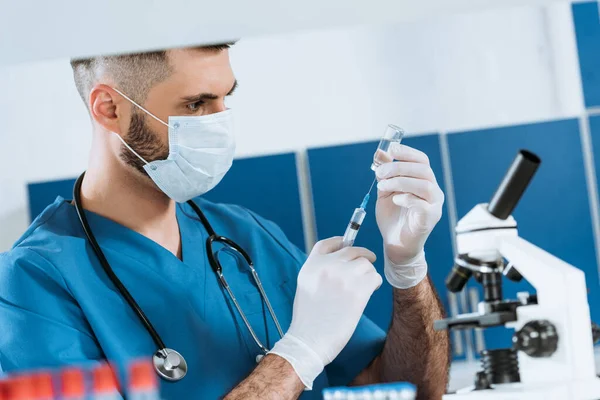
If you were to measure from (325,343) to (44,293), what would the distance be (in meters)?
0.39

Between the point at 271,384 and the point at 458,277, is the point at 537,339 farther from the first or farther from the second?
the point at 271,384

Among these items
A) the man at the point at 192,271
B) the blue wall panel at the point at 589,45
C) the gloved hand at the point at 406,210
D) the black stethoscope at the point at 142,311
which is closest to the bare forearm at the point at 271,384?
the man at the point at 192,271

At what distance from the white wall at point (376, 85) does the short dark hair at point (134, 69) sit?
1.37 meters

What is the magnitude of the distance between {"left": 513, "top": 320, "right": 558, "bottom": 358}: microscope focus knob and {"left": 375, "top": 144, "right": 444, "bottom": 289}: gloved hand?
13.6 inches

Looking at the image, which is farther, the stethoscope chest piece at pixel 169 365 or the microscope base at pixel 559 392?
the stethoscope chest piece at pixel 169 365

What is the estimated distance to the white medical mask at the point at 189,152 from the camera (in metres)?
1.21

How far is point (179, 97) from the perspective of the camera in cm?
120

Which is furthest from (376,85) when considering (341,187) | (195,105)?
(195,105)

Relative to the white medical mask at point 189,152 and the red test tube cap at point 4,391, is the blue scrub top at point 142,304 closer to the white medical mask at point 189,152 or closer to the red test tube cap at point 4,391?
the white medical mask at point 189,152

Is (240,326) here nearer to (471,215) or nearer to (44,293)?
(44,293)

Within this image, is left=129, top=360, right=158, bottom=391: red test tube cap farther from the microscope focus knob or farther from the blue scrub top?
the microscope focus knob

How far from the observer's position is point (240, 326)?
1199 millimetres

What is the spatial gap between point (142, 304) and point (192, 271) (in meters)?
0.11

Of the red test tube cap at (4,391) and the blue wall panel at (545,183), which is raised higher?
the blue wall panel at (545,183)
